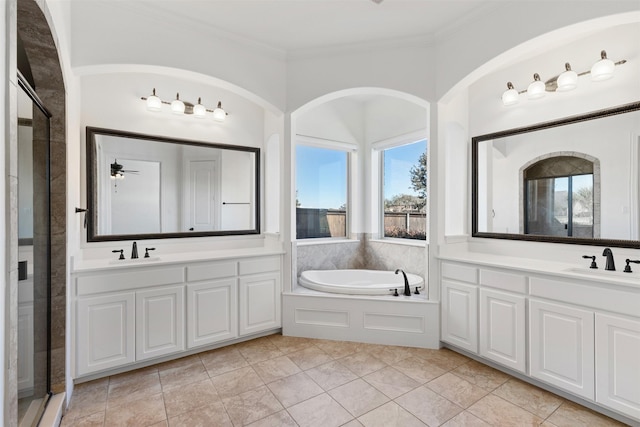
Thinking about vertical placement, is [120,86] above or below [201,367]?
above

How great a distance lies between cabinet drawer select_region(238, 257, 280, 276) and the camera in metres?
2.97

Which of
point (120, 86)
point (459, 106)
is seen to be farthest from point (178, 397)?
point (459, 106)

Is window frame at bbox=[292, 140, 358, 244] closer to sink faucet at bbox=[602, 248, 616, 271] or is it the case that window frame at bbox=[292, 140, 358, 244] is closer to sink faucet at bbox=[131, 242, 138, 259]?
sink faucet at bbox=[131, 242, 138, 259]

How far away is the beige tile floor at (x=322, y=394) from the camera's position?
6.22 feet

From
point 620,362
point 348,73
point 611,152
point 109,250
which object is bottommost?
point 620,362

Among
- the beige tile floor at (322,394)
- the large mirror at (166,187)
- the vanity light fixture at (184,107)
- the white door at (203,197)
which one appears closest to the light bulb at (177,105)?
the vanity light fixture at (184,107)

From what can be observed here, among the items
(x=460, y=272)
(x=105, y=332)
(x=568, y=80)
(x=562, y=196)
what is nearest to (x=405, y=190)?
(x=460, y=272)

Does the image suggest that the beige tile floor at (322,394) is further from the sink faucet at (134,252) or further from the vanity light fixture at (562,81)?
the vanity light fixture at (562,81)

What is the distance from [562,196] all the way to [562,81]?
2.91ft

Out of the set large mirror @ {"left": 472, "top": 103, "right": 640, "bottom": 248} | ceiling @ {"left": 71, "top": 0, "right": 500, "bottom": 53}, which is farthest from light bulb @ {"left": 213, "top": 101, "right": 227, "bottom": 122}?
large mirror @ {"left": 472, "top": 103, "right": 640, "bottom": 248}

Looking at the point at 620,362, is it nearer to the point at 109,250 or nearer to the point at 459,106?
the point at 459,106

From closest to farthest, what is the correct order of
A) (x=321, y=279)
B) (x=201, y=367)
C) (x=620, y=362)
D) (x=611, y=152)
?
(x=620, y=362) < (x=611, y=152) < (x=201, y=367) < (x=321, y=279)

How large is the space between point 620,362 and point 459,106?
2378 millimetres

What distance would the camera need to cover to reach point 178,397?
213cm
